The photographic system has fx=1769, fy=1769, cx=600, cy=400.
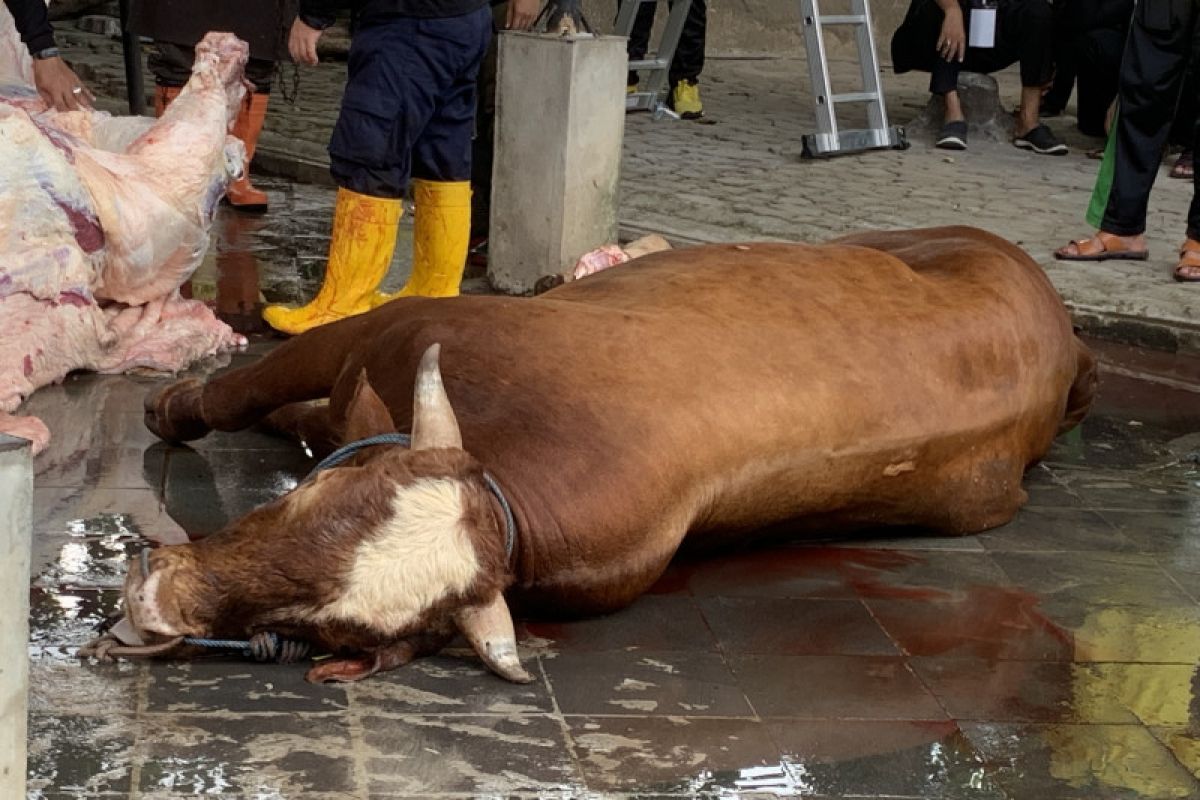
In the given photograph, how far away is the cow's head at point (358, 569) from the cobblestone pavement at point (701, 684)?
14 cm

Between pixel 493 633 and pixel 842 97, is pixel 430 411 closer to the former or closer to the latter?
pixel 493 633

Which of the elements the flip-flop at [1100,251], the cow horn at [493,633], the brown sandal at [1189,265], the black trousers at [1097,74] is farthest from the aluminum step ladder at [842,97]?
the cow horn at [493,633]

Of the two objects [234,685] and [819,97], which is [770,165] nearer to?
[819,97]

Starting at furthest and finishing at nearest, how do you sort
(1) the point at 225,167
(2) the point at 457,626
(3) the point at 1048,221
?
(3) the point at 1048,221, (1) the point at 225,167, (2) the point at 457,626

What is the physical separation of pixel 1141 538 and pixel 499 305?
6.80ft

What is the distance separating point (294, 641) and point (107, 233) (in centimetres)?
278

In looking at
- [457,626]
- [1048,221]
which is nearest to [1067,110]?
[1048,221]

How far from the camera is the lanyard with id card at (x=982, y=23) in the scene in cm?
1173

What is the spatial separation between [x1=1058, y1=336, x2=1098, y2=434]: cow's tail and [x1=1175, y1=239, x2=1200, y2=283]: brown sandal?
256cm

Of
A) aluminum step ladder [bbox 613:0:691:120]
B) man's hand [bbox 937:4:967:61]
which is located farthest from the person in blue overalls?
man's hand [bbox 937:4:967:61]

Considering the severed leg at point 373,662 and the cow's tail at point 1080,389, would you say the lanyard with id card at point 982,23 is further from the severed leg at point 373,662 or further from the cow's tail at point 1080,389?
the severed leg at point 373,662

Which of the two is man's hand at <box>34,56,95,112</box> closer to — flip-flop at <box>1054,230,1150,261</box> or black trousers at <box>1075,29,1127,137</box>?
flip-flop at <box>1054,230,1150,261</box>

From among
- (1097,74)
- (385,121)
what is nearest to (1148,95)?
(385,121)

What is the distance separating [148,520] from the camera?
456 cm
